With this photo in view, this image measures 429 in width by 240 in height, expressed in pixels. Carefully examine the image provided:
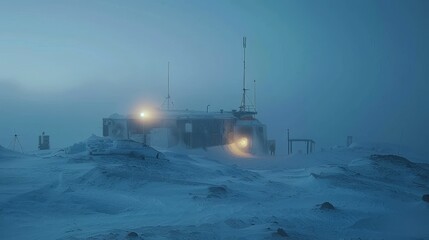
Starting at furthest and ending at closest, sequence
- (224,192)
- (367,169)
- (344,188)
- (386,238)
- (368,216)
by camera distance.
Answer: (367,169) < (344,188) < (224,192) < (368,216) < (386,238)

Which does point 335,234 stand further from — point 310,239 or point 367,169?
point 367,169

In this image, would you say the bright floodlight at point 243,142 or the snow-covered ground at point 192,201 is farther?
the bright floodlight at point 243,142

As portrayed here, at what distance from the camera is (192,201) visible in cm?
1320

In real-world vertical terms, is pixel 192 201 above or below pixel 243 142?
below

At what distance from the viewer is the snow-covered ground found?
32.9ft

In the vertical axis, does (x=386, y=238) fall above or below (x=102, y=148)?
below

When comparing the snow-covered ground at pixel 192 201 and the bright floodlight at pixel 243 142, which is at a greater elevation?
the bright floodlight at pixel 243 142

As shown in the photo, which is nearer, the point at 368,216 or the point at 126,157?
the point at 368,216

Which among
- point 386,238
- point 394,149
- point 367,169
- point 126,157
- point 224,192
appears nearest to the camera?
point 386,238

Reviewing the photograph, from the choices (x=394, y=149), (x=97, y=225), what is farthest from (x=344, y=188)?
(x=394, y=149)

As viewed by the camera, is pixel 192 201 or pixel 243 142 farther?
pixel 243 142

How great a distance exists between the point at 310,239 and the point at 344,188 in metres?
7.94

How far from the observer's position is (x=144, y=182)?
1526cm

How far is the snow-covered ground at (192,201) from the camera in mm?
10031
